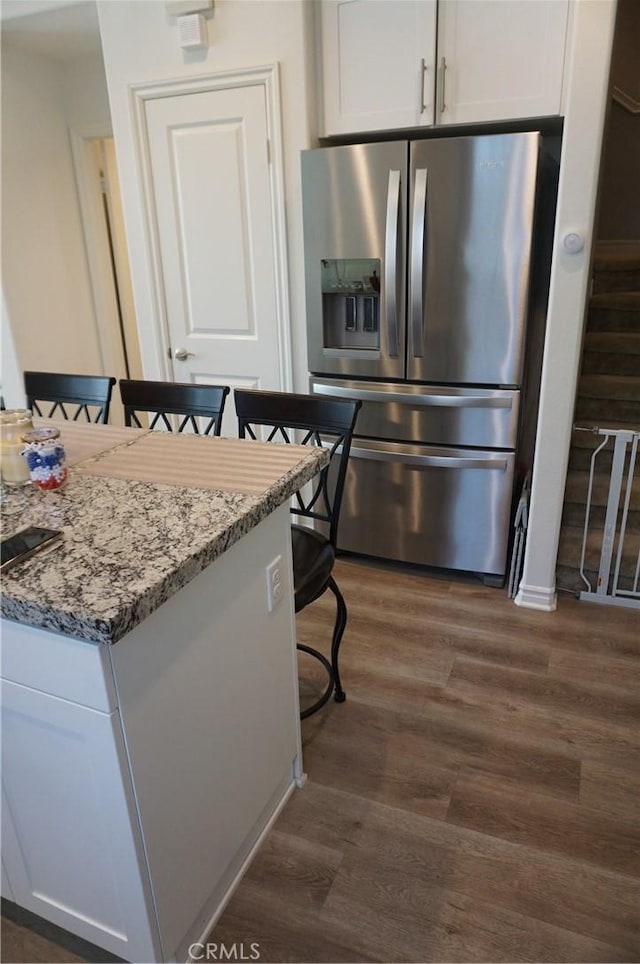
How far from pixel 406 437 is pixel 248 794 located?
5.44 feet

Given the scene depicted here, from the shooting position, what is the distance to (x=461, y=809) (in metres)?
1.75

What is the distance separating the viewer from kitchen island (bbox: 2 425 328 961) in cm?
103

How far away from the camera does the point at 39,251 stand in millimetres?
3998

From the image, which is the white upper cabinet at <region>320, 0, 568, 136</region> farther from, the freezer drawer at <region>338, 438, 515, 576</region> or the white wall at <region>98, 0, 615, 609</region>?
the freezer drawer at <region>338, 438, 515, 576</region>

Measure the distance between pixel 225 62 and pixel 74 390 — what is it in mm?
1612

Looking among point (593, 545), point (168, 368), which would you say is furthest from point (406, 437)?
point (168, 368)

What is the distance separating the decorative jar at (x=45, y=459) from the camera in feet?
4.59

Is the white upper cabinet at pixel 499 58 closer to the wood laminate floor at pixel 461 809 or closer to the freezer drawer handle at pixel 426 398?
the freezer drawer handle at pixel 426 398

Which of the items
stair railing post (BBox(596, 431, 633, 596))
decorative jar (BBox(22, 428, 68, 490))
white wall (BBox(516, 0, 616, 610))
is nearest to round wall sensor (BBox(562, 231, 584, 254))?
white wall (BBox(516, 0, 616, 610))

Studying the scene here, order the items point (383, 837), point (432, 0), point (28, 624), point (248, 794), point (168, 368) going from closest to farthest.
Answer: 1. point (28, 624)
2. point (248, 794)
3. point (383, 837)
4. point (432, 0)
5. point (168, 368)

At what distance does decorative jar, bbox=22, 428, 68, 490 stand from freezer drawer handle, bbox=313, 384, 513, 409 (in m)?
1.56

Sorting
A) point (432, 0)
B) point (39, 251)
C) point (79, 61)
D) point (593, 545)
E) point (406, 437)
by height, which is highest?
point (79, 61)

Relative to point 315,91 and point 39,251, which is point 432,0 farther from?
point 39,251

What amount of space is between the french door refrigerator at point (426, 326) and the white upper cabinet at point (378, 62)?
0.83 feet
